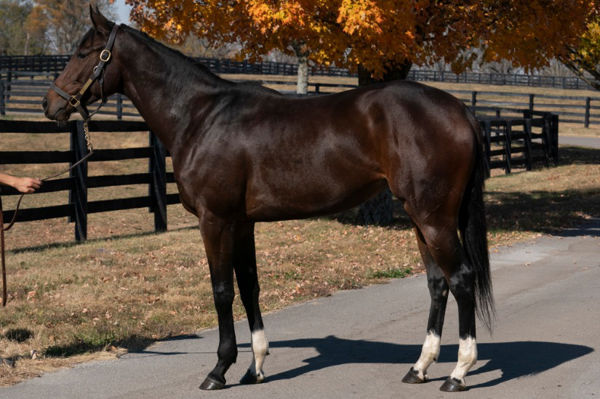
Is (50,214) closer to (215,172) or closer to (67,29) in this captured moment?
(215,172)

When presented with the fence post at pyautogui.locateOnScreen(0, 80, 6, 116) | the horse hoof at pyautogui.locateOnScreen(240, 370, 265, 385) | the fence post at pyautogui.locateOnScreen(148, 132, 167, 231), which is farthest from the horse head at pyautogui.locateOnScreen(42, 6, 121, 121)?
the fence post at pyautogui.locateOnScreen(0, 80, 6, 116)

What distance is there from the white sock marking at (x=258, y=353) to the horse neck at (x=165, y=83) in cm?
144

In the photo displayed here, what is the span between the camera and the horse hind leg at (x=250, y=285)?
5.70 meters

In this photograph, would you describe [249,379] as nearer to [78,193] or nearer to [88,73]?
[88,73]

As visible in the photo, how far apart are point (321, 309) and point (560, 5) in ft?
24.5

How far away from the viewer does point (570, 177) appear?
20750mm

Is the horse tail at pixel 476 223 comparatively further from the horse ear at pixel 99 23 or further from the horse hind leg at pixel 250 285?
the horse ear at pixel 99 23

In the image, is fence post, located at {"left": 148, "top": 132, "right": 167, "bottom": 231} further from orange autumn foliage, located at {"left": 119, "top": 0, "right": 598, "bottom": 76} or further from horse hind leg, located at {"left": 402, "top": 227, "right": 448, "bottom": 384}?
horse hind leg, located at {"left": 402, "top": 227, "right": 448, "bottom": 384}

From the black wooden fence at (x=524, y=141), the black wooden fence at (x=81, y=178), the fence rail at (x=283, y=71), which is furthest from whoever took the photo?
the fence rail at (x=283, y=71)

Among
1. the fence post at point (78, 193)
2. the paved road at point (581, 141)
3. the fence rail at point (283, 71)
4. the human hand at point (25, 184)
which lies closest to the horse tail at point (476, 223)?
the human hand at point (25, 184)

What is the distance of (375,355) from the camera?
6.26 meters

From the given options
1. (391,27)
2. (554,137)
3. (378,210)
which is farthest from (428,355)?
(554,137)

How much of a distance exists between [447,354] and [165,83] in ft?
9.59

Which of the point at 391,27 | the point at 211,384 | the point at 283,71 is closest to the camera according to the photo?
the point at 211,384
